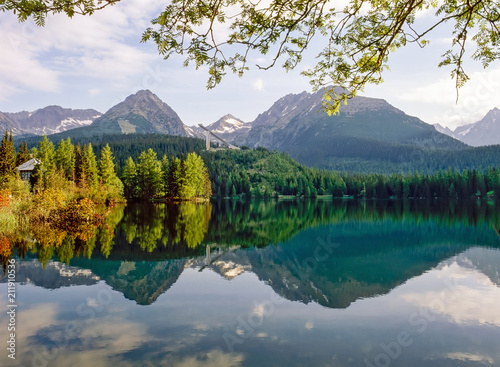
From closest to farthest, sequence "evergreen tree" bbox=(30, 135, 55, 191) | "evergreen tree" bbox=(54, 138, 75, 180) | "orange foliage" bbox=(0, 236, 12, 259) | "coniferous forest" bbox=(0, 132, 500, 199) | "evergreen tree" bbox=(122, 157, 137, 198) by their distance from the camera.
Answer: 1. "orange foliage" bbox=(0, 236, 12, 259)
2. "evergreen tree" bbox=(30, 135, 55, 191)
3. "evergreen tree" bbox=(54, 138, 75, 180)
4. "coniferous forest" bbox=(0, 132, 500, 199)
5. "evergreen tree" bbox=(122, 157, 137, 198)

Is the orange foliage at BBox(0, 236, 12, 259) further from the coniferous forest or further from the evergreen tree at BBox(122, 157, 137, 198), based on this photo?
the evergreen tree at BBox(122, 157, 137, 198)

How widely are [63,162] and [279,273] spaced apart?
82461mm

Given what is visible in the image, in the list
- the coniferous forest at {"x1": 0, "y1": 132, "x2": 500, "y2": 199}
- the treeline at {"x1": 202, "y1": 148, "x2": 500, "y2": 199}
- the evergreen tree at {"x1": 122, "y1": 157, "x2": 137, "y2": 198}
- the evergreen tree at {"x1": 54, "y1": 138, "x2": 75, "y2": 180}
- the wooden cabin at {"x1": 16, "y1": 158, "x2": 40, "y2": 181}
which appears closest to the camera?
the wooden cabin at {"x1": 16, "y1": 158, "x2": 40, "y2": 181}

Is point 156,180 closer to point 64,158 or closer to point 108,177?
point 108,177

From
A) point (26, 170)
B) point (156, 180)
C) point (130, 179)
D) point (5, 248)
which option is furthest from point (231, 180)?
point (5, 248)

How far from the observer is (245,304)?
1524 cm

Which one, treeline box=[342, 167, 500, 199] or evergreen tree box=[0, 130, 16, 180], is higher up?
evergreen tree box=[0, 130, 16, 180]

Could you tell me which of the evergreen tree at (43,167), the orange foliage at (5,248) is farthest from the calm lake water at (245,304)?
the evergreen tree at (43,167)

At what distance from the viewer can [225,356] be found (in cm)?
1016

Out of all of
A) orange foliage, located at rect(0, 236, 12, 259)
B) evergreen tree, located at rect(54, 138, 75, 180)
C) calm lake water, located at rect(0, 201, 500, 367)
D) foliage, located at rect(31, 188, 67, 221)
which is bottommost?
calm lake water, located at rect(0, 201, 500, 367)

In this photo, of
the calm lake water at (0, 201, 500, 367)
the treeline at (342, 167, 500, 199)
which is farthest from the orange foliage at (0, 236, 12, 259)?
the treeline at (342, 167, 500, 199)

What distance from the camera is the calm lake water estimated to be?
10391 millimetres

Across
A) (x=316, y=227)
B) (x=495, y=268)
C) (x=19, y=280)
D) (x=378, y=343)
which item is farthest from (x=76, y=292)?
(x=316, y=227)

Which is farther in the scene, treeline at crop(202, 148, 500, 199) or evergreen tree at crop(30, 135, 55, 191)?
treeline at crop(202, 148, 500, 199)
